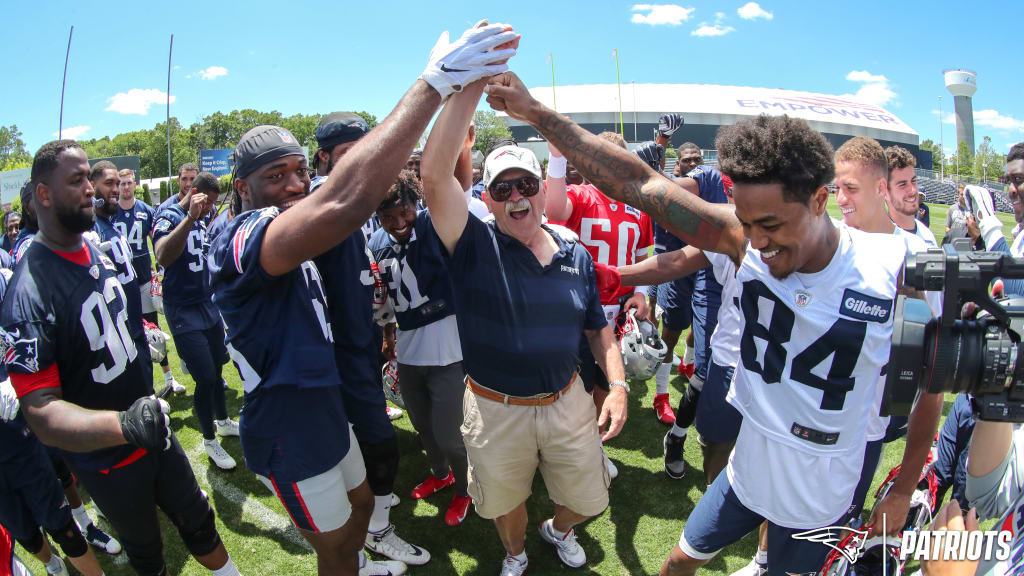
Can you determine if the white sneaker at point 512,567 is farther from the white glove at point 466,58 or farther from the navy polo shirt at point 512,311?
the white glove at point 466,58

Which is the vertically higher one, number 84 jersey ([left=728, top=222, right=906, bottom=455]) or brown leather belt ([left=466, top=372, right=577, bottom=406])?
number 84 jersey ([left=728, top=222, right=906, bottom=455])

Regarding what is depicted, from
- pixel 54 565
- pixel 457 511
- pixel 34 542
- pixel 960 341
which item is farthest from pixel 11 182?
pixel 960 341

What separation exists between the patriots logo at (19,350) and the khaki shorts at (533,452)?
1.97 meters

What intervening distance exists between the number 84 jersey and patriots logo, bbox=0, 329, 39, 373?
305 cm

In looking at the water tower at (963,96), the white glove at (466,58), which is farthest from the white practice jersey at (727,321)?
the water tower at (963,96)

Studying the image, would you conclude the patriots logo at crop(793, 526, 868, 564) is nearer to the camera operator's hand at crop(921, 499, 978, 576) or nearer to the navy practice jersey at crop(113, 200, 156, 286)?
the camera operator's hand at crop(921, 499, 978, 576)

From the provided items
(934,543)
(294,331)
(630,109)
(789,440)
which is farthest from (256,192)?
(630,109)

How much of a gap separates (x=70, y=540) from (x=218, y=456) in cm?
157

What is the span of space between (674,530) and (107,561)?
3.90 metres

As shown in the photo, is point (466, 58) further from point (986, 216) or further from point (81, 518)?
point (986, 216)

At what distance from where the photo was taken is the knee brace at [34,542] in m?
3.08

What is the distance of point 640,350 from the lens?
3.70 metres

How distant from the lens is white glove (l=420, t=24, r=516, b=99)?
1.88 meters

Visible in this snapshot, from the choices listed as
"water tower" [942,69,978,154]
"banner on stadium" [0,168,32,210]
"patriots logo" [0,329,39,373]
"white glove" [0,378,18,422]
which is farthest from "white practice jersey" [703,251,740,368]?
"water tower" [942,69,978,154]
